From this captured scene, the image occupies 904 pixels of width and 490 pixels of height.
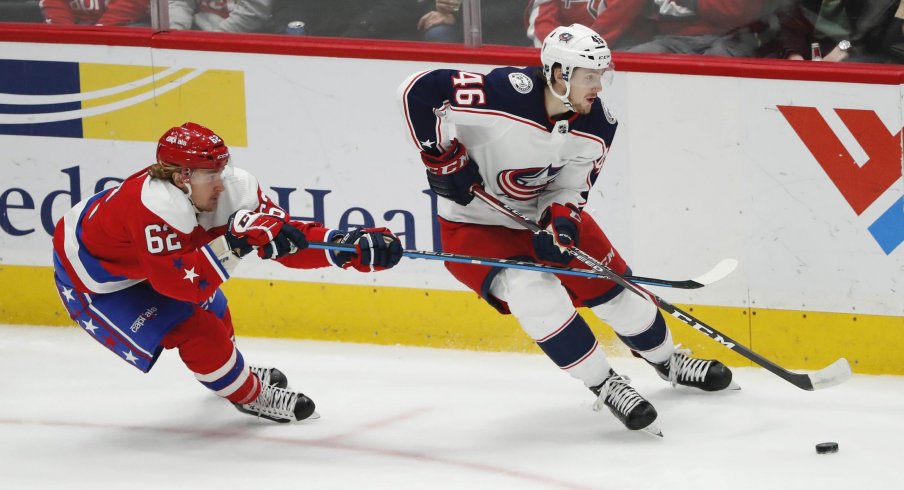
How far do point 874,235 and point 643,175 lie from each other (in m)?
0.71

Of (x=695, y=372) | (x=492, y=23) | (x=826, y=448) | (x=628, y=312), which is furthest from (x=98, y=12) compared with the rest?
(x=826, y=448)

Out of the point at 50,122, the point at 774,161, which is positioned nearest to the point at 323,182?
the point at 50,122

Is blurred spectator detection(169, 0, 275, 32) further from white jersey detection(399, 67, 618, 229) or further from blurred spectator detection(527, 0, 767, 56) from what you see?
white jersey detection(399, 67, 618, 229)

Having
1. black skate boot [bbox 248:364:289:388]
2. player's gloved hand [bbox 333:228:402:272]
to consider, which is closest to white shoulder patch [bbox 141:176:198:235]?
player's gloved hand [bbox 333:228:402:272]

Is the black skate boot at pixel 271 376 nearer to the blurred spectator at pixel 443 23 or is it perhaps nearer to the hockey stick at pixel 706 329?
the hockey stick at pixel 706 329

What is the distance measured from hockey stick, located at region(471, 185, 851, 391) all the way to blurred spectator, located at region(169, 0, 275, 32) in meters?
1.31

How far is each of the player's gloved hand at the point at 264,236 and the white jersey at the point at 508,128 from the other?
43cm

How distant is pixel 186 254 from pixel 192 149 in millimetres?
264

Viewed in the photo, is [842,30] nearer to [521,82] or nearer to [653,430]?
[521,82]

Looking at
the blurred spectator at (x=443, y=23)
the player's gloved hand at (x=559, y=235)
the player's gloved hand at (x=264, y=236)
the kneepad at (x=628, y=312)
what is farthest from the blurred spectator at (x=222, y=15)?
the kneepad at (x=628, y=312)

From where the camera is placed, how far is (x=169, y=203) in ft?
11.9

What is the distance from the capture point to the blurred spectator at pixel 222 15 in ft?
15.8

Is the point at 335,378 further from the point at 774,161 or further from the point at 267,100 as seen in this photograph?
the point at 774,161

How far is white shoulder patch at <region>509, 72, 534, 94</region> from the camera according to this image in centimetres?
380
